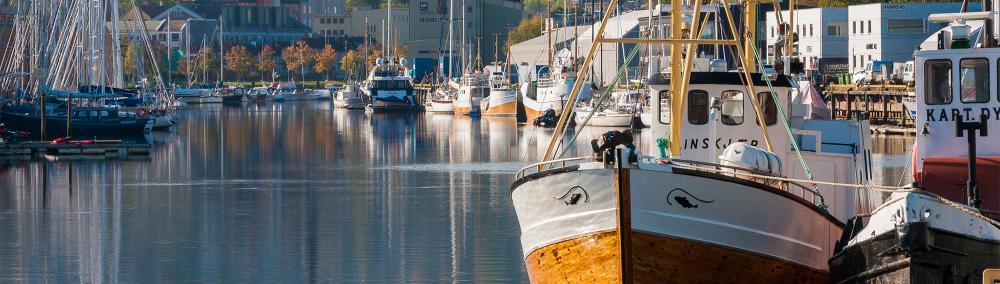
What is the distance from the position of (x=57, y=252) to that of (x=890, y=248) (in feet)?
62.0

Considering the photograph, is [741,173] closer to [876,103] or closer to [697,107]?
[697,107]

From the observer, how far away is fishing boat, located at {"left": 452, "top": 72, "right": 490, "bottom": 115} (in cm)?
12169

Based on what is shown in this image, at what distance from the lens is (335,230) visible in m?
38.9

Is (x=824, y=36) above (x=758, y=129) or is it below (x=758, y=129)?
above

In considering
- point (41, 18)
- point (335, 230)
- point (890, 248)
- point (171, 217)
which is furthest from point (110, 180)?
point (41, 18)

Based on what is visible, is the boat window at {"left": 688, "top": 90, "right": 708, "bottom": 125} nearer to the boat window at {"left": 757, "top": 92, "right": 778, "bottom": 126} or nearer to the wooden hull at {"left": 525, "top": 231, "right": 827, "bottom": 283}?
the boat window at {"left": 757, "top": 92, "right": 778, "bottom": 126}

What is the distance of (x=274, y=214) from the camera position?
4297cm

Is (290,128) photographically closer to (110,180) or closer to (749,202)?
(110,180)

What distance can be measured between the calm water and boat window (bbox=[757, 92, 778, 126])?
18.1 ft

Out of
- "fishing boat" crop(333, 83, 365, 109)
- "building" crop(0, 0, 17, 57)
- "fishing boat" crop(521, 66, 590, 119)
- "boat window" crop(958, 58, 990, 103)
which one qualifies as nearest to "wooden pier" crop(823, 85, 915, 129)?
"fishing boat" crop(521, 66, 590, 119)

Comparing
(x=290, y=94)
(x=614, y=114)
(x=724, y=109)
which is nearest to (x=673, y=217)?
(x=724, y=109)

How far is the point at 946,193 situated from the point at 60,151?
1690 inches

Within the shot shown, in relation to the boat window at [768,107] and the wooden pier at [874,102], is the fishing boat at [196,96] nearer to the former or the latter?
the wooden pier at [874,102]

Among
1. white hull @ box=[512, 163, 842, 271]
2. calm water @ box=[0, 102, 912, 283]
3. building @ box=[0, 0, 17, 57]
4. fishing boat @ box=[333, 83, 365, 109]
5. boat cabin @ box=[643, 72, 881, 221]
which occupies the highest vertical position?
building @ box=[0, 0, 17, 57]
